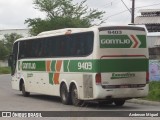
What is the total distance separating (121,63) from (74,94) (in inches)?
101

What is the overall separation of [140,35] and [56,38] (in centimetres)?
443

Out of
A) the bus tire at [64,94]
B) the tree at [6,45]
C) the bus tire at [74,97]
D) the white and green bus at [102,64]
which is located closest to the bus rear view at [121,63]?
the white and green bus at [102,64]

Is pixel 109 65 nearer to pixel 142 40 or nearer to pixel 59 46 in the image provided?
pixel 142 40

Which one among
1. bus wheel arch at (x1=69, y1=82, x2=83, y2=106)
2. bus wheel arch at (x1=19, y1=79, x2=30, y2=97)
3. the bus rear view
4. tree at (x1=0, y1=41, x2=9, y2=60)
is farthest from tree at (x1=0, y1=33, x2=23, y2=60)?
the bus rear view

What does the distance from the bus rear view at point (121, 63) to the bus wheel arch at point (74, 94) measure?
4.91ft

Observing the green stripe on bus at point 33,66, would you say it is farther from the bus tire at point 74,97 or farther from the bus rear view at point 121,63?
the bus rear view at point 121,63

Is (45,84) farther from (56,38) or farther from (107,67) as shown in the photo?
(107,67)

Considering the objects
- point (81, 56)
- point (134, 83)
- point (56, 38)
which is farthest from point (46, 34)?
point (134, 83)

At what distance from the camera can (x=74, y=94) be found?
72.3 ft

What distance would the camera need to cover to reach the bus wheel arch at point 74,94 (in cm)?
2167

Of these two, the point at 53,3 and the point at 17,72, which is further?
the point at 53,3

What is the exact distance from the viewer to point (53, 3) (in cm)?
6644

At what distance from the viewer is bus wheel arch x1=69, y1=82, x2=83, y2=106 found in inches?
853

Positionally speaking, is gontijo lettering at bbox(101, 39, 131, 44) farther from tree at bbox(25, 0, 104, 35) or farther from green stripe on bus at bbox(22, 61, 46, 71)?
tree at bbox(25, 0, 104, 35)
